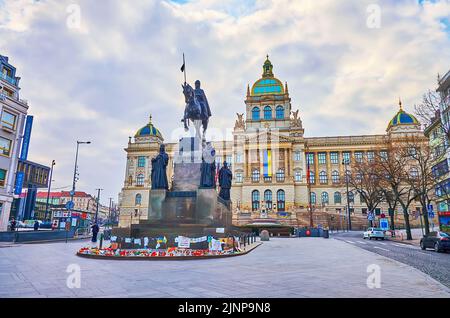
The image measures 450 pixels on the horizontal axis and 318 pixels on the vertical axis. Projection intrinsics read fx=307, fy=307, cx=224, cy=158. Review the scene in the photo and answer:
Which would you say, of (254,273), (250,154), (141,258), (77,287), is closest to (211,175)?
(141,258)

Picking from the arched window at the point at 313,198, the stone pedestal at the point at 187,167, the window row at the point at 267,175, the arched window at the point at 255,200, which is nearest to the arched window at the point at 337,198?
the arched window at the point at 313,198

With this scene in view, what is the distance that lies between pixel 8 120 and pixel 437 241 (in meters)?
43.9

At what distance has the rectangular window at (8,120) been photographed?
35.8m

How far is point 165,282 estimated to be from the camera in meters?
7.17

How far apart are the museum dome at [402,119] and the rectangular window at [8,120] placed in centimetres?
8125

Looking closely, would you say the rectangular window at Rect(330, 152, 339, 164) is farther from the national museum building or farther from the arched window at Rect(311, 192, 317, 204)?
the arched window at Rect(311, 192, 317, 204)

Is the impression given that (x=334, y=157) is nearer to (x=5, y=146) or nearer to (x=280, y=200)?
(x=280, y=200)

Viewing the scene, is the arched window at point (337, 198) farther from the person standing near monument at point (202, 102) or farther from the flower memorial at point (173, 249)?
the flower memorial at point (173, 249)

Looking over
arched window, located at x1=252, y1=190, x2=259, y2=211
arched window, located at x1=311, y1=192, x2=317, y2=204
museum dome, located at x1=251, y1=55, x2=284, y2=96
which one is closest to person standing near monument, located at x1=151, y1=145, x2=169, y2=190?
arched window, located at x1=252, y1=190, x2=259, y2=211

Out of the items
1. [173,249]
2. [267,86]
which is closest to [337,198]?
[267,86]

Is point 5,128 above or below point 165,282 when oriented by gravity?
above

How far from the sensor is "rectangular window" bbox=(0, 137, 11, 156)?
3544cm
